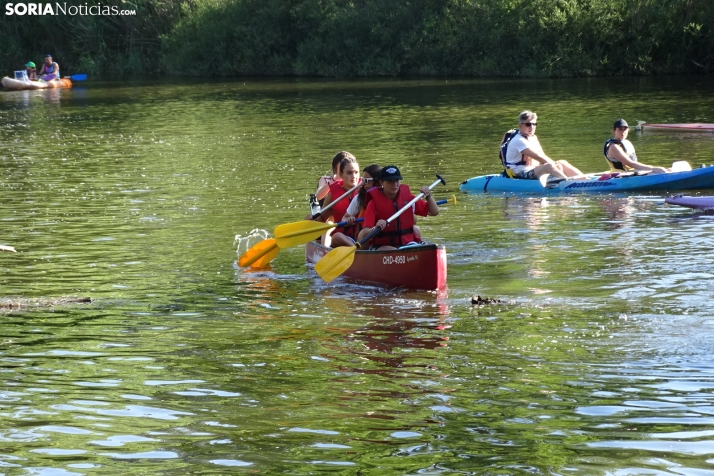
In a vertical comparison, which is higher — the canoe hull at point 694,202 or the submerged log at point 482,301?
the canoe hull at point 694,202

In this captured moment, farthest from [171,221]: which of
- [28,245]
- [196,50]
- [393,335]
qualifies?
[196,50]

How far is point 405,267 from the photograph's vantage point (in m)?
10.7

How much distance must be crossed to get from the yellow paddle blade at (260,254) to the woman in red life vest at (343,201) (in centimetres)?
58

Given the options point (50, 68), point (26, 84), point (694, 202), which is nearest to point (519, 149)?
point (694, 202)

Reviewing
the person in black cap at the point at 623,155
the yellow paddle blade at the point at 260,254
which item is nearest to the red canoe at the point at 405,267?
Answer: the yellow paddle blade at the point at 260,254

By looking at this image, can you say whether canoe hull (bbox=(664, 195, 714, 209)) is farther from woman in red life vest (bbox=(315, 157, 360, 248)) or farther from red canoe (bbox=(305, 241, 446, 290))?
red canoe (bbox=(305, 241, 446, 290))

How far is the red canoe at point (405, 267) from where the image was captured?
34.6ft

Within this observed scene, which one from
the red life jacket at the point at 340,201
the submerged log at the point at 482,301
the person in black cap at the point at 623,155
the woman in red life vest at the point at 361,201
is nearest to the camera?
the submerged log at the point at 482,301

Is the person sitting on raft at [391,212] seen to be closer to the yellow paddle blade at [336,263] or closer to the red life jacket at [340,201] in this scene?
the yellow paddle blade at [336,263]

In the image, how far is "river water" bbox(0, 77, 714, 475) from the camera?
612 cm

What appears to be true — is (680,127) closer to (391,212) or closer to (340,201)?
(340,201)

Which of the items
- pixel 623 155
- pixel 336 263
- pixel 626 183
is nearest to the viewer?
pixel 336 263

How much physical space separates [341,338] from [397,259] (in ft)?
6.57

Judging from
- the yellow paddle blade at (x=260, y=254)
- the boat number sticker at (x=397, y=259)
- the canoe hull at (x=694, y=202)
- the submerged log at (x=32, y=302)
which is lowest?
the submerged log at (x=32, y=302)
